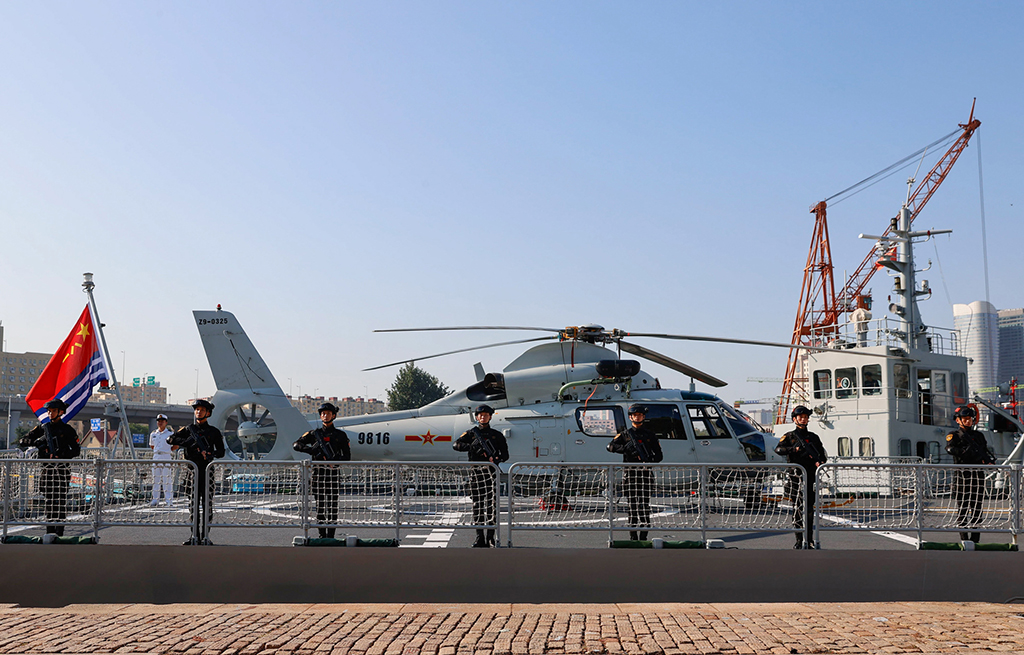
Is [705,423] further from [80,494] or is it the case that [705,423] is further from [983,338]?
[983,338]

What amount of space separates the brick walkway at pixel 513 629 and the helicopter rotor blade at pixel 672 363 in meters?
7.82

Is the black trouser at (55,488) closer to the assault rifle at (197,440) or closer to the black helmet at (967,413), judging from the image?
the assault rifle at (197,440)

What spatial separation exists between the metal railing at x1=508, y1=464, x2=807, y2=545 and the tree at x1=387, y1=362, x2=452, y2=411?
96712 mm

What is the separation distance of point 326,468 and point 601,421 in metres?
8.13

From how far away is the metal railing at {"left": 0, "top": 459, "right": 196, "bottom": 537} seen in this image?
27.0 feet

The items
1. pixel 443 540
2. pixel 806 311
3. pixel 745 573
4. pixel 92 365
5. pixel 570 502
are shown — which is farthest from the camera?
pixel 806 311

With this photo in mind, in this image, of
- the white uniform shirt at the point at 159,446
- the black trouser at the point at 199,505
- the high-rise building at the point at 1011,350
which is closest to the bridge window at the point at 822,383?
the white uniform shirt at the point at 159,446

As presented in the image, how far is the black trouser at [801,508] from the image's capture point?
8.16 meters

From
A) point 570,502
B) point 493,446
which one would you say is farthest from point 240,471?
point 570,502

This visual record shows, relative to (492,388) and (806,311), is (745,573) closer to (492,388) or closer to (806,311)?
(492,388)

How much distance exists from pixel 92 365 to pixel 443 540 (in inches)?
323

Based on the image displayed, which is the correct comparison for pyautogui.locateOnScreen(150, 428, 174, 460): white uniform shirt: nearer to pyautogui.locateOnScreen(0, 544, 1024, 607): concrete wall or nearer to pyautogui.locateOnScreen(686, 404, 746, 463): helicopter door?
pyautogui.locateOnScreen(0, 544, 1024, 607): concrete wall

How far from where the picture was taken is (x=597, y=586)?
7.80 metres

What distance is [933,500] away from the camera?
8.09 m
